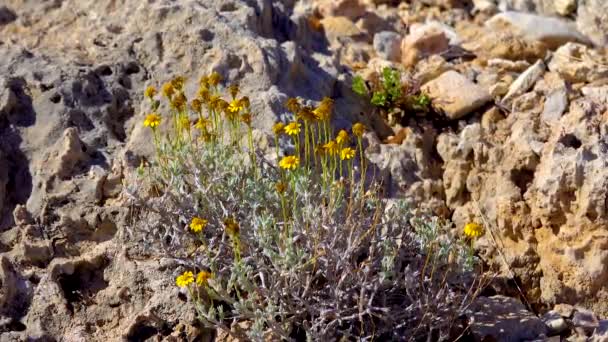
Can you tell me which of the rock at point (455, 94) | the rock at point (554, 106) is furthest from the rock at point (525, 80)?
the rock at point (554, 106)

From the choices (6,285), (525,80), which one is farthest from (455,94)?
(6,285)

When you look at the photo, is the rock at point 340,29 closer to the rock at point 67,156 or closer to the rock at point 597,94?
the rock at point 597,94

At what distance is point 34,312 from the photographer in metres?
3.70

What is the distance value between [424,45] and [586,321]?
2.54 meters

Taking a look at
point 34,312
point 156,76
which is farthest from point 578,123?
point 34,312

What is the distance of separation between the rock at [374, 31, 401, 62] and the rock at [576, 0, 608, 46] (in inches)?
55.9

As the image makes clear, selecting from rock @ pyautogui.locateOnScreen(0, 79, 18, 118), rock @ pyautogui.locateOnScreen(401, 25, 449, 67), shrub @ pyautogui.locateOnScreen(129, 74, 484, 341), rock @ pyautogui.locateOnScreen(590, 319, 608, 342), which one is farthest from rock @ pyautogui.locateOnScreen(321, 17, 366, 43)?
rock @ pyautogui.locateOnScreen(590, 319, 608, 342)

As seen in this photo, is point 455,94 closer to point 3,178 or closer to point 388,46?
point 388,46

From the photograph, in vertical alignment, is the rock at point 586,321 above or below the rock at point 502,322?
below

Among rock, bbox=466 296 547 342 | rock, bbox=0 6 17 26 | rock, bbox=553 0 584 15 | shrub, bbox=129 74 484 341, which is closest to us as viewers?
shrub, bbox=129 74 484 341

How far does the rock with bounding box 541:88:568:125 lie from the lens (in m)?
4.71

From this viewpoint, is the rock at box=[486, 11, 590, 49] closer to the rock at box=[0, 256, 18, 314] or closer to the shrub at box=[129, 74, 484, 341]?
the shrub at box=[129, 74, 484, 341]

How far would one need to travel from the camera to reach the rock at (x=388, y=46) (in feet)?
19.1

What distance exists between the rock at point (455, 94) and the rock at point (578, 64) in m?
0.57
